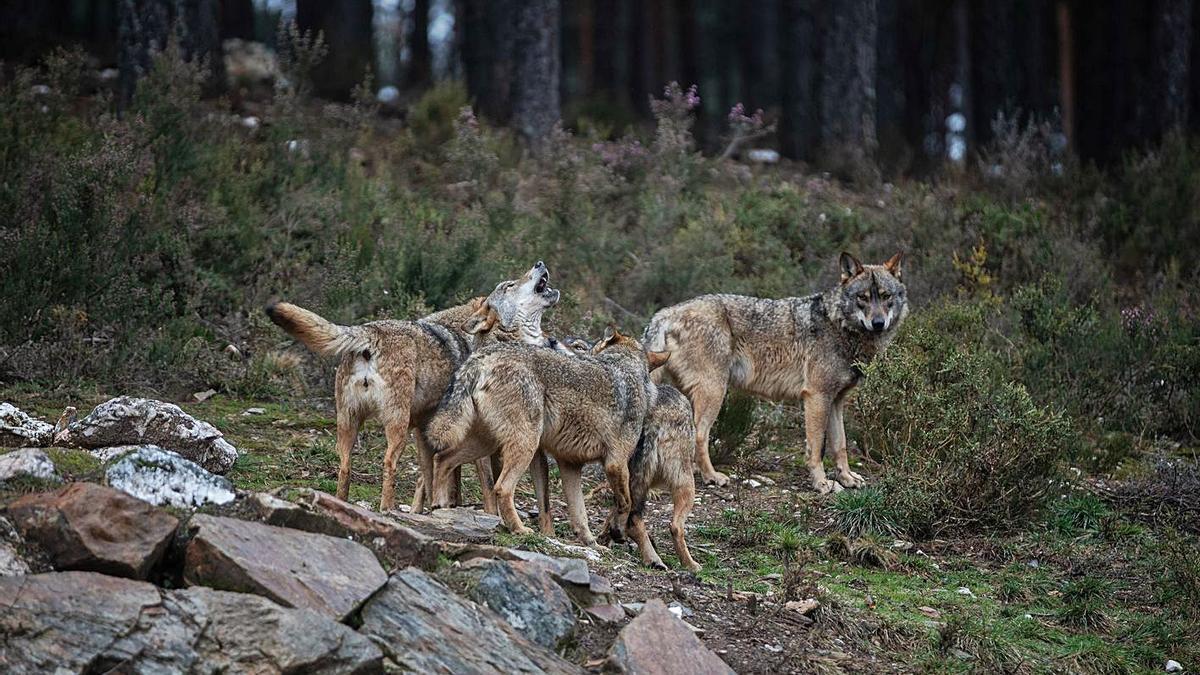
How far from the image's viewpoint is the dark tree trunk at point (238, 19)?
1186 inches

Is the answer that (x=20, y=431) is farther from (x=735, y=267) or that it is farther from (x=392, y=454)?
(x=735, y=267)

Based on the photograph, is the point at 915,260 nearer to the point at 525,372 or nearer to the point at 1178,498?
the point at 1178,498

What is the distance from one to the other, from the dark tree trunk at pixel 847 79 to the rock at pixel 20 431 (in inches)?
622

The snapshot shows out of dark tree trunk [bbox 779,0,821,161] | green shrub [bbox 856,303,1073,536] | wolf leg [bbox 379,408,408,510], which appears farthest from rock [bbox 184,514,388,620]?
dark tree trunk [bbox 779,0,821,161]

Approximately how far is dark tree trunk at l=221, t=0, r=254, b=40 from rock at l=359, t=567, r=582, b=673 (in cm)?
2633

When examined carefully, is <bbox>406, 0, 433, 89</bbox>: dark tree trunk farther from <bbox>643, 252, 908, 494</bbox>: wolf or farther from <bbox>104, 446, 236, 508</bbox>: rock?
<bbox>104, 446, 236, 508</bbox>: rock

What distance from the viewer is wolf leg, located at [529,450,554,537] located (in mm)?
8250

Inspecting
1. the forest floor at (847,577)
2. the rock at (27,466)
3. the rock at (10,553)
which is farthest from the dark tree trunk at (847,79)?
the rock at (10,553)

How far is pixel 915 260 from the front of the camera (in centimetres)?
1600

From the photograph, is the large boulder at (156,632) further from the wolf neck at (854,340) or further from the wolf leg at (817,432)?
the wolf neck at (854,340)

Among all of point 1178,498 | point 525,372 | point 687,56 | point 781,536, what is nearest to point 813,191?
point 1178,498

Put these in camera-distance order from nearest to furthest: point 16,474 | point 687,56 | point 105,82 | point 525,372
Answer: point 16,474 → point 525,372 → point 105,82 → point 687,56

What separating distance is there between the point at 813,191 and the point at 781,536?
1031 centimetres

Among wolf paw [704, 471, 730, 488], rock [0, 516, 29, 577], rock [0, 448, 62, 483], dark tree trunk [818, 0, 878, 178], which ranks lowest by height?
wolf paw [704, 471, 730, 488]
